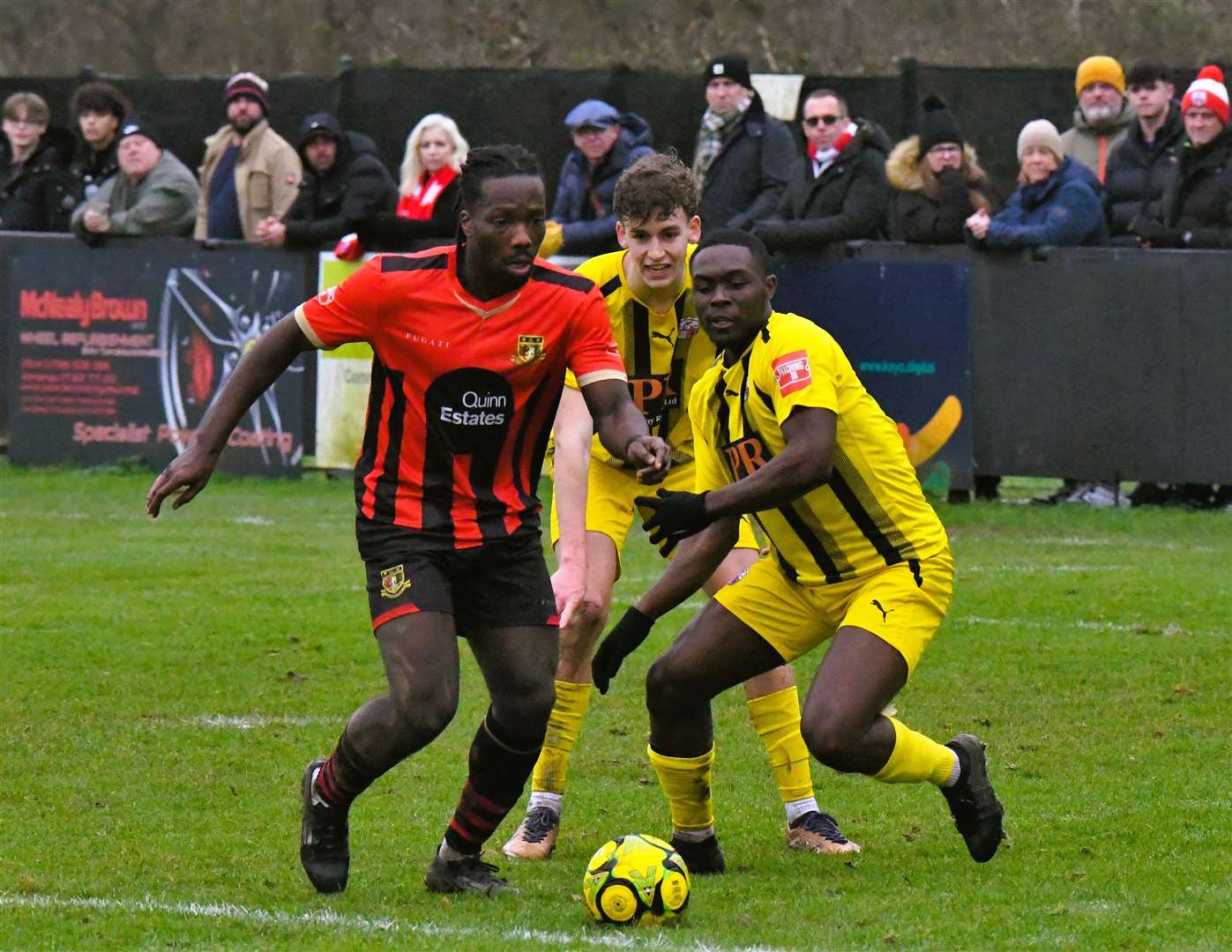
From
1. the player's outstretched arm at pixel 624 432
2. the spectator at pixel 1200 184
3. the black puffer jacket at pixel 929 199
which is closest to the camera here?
the player's outstretched arm at pixel 624 432

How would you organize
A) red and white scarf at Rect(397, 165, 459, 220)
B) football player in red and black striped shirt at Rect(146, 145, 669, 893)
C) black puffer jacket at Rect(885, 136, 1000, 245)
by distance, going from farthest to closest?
1. red and white scarf at Rect(397, 165, 459, 220)
2. black puffer jacket at Rect(885, 136, 1000, 245)
3. football player in red and black striped shirt at Rect(146, 145, 669, 893)

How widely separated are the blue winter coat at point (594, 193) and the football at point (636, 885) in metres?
9.01

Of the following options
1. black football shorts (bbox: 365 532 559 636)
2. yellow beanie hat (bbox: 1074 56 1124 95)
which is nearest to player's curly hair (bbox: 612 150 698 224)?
black football shorts (bbox: 365 532 559 636)

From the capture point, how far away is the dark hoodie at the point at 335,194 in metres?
15.5

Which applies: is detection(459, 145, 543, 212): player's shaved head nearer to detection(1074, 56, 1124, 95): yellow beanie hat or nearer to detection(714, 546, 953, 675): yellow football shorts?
detection(714, 546, 953, 675): yellow football shorts

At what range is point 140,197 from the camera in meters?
16.4

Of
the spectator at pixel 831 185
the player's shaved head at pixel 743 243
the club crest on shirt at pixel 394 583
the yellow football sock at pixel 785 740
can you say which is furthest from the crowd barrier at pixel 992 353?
the club crest on shirt at pixel 394 583

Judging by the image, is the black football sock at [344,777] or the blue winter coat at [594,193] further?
the blue winter coat at [594,193]

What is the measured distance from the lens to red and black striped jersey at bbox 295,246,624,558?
6.28 metres

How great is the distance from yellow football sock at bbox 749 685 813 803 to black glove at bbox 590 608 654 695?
742 millimetres

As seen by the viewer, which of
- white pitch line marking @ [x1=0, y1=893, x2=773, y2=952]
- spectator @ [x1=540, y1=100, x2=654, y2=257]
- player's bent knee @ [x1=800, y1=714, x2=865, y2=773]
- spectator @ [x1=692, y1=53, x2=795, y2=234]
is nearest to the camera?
white pitch line marking @ [x1=0, y1=893, x2=773, y2=952]

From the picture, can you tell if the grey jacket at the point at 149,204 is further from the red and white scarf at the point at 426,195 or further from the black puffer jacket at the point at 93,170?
the red and white scarf at the point at 426,195

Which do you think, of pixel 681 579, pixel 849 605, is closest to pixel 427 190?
pixel 681 579

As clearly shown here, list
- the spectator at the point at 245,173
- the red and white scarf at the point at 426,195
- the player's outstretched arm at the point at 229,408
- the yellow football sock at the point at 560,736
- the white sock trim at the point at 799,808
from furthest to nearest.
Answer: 1. the spectator at the point at 245,173
2. the red and white scarf at the point at 426,195
3. the yellow football sock at the point at 560,736
4. the white sock trim at the point at 799,808
5. the player's outstretched arm at the point at 229,408
